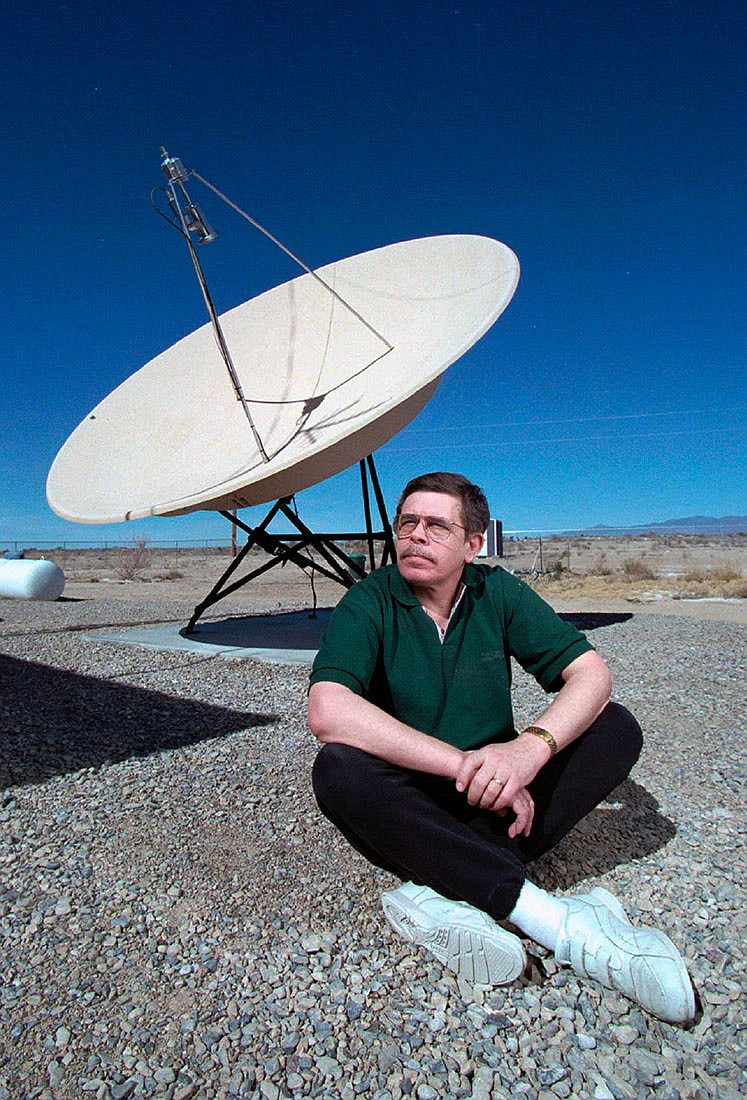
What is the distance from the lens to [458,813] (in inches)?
88.1

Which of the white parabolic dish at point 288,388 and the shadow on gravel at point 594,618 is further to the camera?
the shadow on gravel at point 594,618

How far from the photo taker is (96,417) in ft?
26.1

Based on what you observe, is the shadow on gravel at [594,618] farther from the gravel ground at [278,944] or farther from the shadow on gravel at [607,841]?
the shadow on gravel at [607,841]

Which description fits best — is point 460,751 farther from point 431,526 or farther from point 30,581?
point 30,581

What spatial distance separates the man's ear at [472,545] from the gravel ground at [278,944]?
3.31 feet

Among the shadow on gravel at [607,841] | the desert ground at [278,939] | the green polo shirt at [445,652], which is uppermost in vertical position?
the green polo shirt at [445,652]

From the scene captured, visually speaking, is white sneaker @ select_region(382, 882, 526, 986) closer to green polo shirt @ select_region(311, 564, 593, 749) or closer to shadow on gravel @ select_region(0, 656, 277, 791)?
green polo shirt @ select_region(311, 564, 593, 749)

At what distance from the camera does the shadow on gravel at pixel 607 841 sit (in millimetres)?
2464

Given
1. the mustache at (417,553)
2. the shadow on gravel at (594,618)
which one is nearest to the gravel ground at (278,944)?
the mustache at (417,553)

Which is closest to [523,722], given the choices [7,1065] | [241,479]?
[241,479]

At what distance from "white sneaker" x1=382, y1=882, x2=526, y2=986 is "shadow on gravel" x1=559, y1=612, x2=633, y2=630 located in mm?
6989

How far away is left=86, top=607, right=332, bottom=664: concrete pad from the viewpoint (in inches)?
264

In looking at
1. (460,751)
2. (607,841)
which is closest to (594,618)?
(607,841)

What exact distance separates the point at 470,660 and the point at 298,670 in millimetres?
3834
